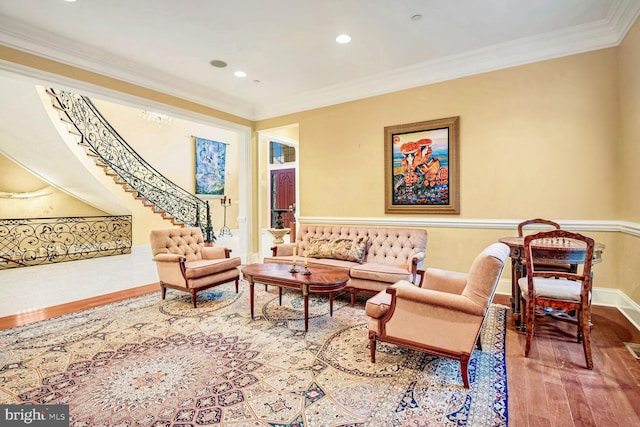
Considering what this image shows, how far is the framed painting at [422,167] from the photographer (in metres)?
4.50

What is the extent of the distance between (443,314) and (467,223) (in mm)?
2562

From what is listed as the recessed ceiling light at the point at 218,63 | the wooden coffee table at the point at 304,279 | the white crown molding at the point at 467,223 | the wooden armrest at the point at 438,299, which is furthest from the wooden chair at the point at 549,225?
the recessed ceiling light at the point at 218,63

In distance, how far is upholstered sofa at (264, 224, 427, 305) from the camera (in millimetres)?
3830

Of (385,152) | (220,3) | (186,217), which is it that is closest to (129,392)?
(220,3)

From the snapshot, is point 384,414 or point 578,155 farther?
point 578,155

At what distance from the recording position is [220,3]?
317 cm

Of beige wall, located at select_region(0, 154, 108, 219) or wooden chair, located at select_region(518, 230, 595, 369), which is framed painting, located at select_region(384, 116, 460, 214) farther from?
beige wall, located at select_region(0, 154, 108, 219)

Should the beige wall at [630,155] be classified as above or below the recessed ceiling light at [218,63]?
below

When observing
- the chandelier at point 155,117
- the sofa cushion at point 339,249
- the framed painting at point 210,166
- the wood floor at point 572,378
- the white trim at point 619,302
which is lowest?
the wood floor at point 572,378

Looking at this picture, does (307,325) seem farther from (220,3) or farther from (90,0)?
(90,0)

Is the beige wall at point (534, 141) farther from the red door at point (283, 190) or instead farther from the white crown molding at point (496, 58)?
the red door at point (283, 190)

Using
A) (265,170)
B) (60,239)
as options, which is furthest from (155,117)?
(60,239)

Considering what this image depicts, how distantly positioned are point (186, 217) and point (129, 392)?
26.7 ft

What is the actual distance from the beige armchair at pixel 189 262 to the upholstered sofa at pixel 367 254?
720 millimetres
